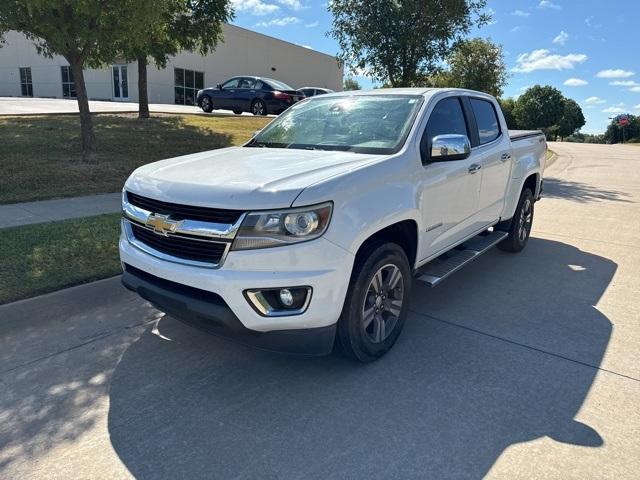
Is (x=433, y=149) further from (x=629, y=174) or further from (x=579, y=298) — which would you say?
(x=629, y=174)

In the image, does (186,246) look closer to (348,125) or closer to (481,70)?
(348,125)

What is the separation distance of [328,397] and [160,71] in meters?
37.9

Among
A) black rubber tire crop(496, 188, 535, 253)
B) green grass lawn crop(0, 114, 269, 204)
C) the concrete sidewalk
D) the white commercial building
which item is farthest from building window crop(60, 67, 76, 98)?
black rubber tire crop(496, 188, 535, 253)

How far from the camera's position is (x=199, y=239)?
3.07 metres

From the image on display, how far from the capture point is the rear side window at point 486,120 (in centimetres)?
523

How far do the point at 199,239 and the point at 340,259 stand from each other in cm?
87

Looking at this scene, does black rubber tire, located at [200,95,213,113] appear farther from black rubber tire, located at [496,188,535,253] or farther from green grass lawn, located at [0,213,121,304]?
black rubber tire, located at [496,188,535,253]

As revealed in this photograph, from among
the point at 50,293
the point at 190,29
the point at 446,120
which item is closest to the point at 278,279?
the point at 446,120

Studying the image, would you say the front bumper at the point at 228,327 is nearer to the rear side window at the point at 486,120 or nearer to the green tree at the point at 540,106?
the rear side window at the point at 486,120

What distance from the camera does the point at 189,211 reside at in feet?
10.2

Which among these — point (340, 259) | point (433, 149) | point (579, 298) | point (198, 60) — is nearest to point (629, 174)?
point (579, 298)

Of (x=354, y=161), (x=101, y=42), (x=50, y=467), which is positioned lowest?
(x=50, y=467)

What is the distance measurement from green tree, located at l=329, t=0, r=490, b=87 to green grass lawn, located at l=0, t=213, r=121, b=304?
10182 mm

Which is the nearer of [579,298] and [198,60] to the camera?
[579,298]
